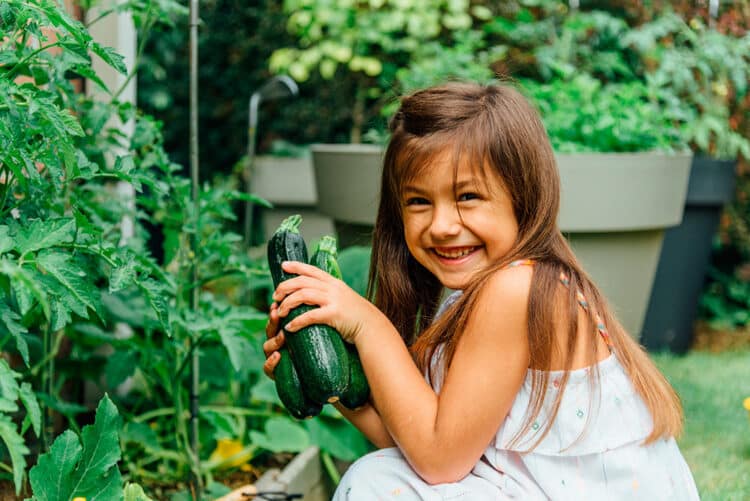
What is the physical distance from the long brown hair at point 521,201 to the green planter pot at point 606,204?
1463mm

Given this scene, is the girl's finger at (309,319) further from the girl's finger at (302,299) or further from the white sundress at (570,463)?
the white sundress at (570,463)

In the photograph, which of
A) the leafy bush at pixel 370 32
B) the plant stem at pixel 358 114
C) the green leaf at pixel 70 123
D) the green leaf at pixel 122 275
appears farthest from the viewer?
the plant stem at pixel 358 114

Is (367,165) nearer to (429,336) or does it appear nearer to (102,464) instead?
(429,336)

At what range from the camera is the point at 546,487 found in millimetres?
1724

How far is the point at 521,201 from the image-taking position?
181 cm

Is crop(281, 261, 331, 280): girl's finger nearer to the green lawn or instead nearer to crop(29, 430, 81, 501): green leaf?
crop(29, 430, 81, 501): green leaf

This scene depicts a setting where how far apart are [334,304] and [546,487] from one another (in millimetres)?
558

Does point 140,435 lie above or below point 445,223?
below

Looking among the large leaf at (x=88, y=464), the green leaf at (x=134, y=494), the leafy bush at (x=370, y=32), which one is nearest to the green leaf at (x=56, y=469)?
the large leaf at (x=88, y=464)

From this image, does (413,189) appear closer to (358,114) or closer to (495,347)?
(495,347)

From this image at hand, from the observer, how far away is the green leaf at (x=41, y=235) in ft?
4.36

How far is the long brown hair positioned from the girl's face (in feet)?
0.07

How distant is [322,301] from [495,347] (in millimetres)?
345

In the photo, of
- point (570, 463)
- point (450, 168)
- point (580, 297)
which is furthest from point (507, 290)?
point (570, 463)
